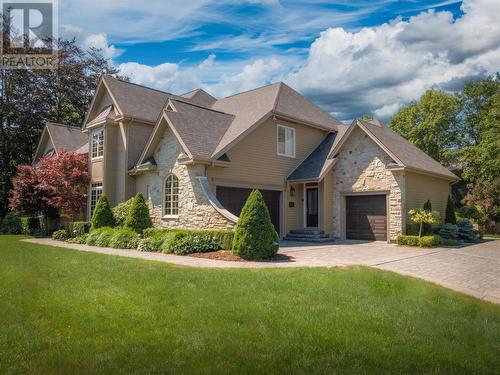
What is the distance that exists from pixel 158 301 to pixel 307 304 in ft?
8.25

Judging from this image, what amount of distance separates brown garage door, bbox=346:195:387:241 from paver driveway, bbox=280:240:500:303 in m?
3.85

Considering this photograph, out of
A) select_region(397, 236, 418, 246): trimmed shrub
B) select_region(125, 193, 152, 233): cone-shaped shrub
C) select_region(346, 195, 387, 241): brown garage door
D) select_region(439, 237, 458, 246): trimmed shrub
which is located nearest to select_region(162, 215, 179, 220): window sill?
select_region(125, 193, 152, 233): cone-shaped shrub

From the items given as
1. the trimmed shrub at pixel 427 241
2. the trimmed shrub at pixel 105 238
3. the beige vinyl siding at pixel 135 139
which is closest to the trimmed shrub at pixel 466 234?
the trimmed shrub at pixel 427 241

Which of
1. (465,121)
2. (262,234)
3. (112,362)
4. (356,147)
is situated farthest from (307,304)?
(465,121)

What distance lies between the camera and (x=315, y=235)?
64.0 ft

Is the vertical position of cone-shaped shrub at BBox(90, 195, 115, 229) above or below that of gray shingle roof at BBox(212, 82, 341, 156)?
below

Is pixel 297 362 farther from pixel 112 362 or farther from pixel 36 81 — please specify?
pixel 36 81

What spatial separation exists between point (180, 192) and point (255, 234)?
20.5ft

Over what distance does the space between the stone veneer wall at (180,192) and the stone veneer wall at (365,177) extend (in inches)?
306

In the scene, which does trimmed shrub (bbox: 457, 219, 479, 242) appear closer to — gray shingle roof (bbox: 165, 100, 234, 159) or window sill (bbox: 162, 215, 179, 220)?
gray shingle roof (bbox: 165, 100, 234, 159)

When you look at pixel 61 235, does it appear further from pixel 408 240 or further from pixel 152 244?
pixel 408 240

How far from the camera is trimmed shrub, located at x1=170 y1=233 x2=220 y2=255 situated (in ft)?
45.4

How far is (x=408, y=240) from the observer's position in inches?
695

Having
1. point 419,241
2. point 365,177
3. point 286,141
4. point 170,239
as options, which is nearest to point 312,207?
point 365,177
